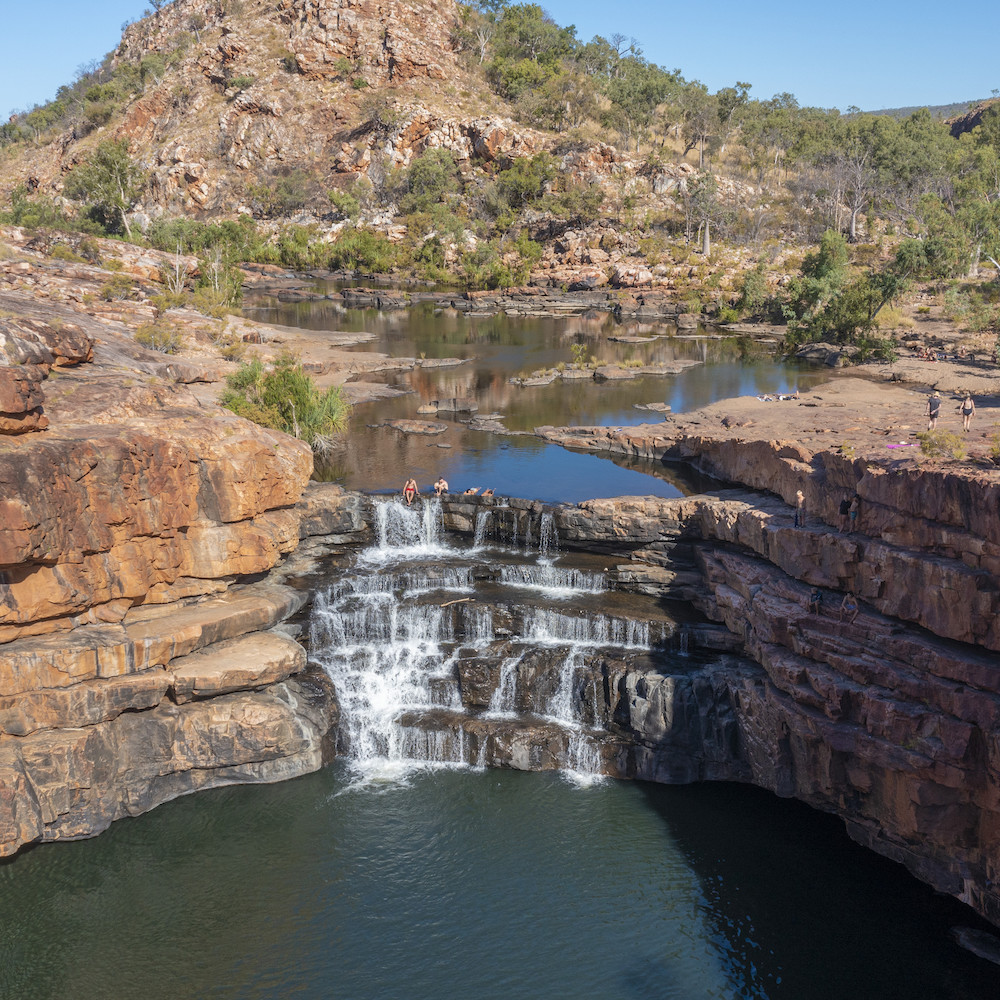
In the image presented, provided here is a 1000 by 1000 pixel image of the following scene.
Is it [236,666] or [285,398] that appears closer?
[236,666]

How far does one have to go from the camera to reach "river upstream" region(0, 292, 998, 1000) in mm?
19031

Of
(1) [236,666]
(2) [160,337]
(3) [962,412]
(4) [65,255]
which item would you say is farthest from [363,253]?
(1) [236,666]

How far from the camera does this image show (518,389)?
204 ft

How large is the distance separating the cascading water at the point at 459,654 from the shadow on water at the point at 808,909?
446cm

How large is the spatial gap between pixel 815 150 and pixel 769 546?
392 feet

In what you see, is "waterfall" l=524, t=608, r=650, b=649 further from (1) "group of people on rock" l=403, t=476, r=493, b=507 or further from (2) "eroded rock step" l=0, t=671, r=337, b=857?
(1) "group of people on rock" l=403, t=476, r=493, b=507

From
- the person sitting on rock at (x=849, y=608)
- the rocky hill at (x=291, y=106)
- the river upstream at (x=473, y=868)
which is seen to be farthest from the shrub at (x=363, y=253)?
the person sitting on rock at (x=849, y=608)

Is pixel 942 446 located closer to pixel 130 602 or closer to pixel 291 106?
pixel 130 602

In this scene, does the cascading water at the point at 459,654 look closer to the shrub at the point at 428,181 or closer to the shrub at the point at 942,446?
the shrub at the point at 942,446

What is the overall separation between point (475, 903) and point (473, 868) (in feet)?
3.58

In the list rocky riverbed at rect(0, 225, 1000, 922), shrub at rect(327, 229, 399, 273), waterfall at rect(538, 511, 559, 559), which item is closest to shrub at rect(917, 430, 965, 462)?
rocky riverbed at rect(0, 225, 1000, 922)

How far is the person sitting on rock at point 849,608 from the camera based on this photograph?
77.4 feet

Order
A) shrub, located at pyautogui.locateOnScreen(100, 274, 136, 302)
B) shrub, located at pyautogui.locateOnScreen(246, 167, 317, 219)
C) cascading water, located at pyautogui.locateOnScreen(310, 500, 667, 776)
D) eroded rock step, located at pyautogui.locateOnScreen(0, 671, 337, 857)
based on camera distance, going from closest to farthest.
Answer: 1. eroded rock step, located at pyautogui.locateOnScreen(0, 671, 337, 857)
2. cascading water, located at pyautogui.locateOnScreen(310, 500, 667, 776)
3. shrub, located at pyautogui.locateOnScreen(100, 274, 136, 302)
4. shrub, located at pyautogui.locateOnScreen(246, 167, 317, 219)

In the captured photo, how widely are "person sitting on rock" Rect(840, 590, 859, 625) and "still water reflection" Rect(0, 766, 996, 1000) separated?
5.82 meters
